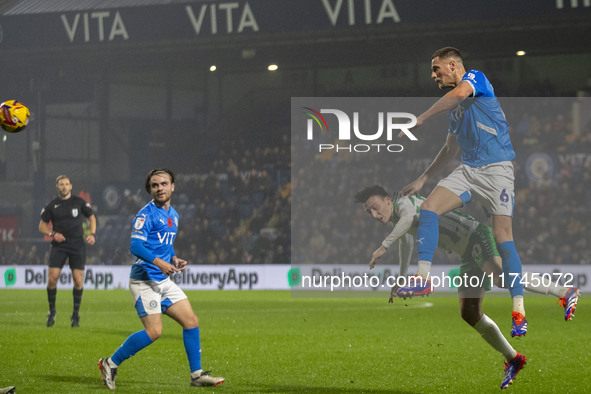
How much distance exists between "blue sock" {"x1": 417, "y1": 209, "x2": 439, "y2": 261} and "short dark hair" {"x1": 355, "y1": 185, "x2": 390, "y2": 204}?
0.43 m

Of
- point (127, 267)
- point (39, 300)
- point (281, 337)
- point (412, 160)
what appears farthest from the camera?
point (127, 267)

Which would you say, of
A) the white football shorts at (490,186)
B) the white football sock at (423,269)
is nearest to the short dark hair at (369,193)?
the white football shorts at (490,186)

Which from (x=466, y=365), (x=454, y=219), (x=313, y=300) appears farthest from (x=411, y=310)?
(x=454, y=219)

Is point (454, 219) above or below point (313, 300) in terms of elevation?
above

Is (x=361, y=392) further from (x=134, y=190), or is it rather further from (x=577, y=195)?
(x=134, y=190)

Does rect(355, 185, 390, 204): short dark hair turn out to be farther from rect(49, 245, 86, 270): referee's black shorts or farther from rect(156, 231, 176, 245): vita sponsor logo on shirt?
rect(49, 245, 86, 270): referee's black shorts

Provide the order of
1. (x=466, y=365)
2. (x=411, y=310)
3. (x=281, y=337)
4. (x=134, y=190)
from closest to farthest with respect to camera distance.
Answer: (x=466, y=365), (x=281, y=337), (x=411, y=310), (x=134, y=190)

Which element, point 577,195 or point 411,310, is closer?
point 577,195

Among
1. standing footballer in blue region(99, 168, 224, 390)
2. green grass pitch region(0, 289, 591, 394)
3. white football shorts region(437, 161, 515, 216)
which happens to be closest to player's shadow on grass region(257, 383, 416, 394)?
green grass pitch region(0, 289, 591, 394)

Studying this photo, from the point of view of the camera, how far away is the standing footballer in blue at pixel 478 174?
712cm

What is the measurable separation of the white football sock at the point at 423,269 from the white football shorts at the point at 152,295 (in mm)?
2020

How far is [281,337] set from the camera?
40.6 feet

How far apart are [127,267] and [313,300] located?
20.8ft

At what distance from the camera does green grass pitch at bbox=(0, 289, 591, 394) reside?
8.15 metres
